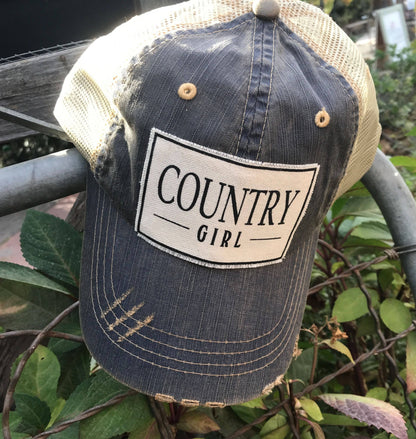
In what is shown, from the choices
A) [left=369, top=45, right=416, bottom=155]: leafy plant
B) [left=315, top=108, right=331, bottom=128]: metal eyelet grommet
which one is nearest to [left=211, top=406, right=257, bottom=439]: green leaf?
[left=315, top=108, right=331, bottom=128]: metal eyelet grommet

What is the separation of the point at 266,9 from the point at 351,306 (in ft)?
2.36

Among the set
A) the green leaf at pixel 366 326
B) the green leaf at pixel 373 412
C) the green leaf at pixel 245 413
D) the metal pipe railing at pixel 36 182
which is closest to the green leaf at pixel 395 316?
the green leaf at pixel 366 326

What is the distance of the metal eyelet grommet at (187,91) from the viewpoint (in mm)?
776

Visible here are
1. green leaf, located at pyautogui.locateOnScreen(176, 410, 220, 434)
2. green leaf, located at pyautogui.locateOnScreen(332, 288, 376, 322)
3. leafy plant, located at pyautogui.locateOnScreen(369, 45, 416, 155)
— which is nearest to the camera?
green leaf, located at pyautogui.locateOnScreen(176, 410, 220, 434)

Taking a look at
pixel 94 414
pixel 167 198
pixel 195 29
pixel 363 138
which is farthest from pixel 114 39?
pixel 94 414

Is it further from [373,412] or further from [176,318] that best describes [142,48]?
[373,412]

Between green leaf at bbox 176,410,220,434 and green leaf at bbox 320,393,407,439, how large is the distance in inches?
9.6

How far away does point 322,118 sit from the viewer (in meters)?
0.81

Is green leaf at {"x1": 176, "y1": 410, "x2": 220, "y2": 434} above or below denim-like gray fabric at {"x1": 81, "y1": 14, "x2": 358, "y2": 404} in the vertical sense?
below

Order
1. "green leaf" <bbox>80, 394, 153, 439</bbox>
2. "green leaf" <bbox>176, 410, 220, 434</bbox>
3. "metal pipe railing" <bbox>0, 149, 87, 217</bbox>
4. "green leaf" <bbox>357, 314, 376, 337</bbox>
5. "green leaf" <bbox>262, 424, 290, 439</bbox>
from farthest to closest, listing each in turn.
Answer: "green leaf" <bbox>357, 314, 376, 337</bbox> → "green leaf" <bbox>262, 424, 290, 439</bbox> → "green leaf" <bbox>176, 410, 220, 434</bbox> → "green leaf" <bbox>80, 394, 153, 439</bbox> → "metal pipe railing" <bbox>0, 149, 87, 217</bbox>

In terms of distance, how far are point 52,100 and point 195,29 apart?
0.47 metres

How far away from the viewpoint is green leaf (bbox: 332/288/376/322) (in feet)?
4.09

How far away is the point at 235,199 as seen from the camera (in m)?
0.80

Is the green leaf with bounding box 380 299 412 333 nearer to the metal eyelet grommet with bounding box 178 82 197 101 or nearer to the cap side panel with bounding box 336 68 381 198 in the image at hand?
the cap side panel with bounding box 336 68 381 198
